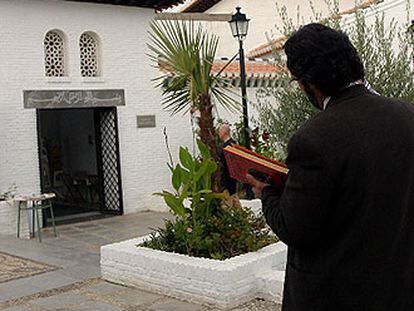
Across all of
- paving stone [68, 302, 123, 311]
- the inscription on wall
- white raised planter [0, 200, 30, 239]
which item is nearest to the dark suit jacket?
paving stone [68, 302, 123, 311]

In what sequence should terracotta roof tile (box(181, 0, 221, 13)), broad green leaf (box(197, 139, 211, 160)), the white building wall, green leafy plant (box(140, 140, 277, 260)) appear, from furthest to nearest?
terracotta roof tile (box(181, 0, 221, 13))
the white building wall
broad green leaf (box(197, 139, 211, 160))
green leafy plant (box(140, 140, 277, 260))

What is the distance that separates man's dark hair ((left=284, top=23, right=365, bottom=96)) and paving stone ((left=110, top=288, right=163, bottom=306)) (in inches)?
159

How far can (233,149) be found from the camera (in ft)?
9.04

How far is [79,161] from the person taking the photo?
1540cm

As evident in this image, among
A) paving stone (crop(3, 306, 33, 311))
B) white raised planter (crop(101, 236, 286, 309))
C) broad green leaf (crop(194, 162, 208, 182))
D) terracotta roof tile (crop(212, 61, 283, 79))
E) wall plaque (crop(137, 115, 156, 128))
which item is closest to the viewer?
white raised planter (crop(101, 236, 286, 309))

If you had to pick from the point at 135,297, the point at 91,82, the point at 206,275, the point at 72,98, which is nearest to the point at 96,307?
the point at 135,297

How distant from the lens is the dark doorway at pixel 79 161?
42.8ft

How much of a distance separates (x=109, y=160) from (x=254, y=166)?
35.3 ft

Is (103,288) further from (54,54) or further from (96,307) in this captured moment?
(54,54)

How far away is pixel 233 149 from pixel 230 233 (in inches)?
145

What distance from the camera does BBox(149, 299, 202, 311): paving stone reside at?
558 centimetres

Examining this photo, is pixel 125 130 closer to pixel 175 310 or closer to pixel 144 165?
pixel 144 165

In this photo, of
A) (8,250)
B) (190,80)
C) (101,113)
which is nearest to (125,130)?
(101,113)

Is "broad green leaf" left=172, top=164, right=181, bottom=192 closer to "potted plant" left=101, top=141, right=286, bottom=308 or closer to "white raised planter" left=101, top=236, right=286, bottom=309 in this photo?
"potted plant" left=101, top=141, right=286, bottom=308
